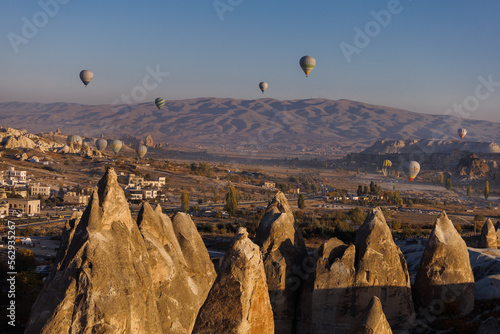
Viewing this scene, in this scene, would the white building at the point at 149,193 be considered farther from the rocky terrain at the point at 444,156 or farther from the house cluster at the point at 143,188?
the rocky terrain at the point at 444,156

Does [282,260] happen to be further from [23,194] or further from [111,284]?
[23,194]

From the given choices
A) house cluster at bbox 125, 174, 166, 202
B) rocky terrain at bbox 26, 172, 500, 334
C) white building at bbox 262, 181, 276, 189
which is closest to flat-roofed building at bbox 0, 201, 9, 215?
house cluster at bbox 125, 174, 166, 202

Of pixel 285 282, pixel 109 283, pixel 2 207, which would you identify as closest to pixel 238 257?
pixel 109 283

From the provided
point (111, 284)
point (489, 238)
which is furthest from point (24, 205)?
point (111, 284)

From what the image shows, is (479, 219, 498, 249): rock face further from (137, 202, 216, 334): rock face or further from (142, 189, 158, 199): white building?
(142, 189, 158, 199): white building

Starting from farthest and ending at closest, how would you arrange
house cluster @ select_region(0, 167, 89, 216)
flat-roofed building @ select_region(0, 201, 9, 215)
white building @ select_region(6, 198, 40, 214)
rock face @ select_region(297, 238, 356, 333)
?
house cluster @ select_region(0, 167, 89, 216) < white building @ select_region(6, 198, 40, 214) < flat-roofed building @ select_region(0, 201, 9, 215) < rock face @ select_region(297, 238, 356, 333)

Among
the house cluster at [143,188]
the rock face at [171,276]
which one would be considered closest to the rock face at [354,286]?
the rock face at [171,276]
